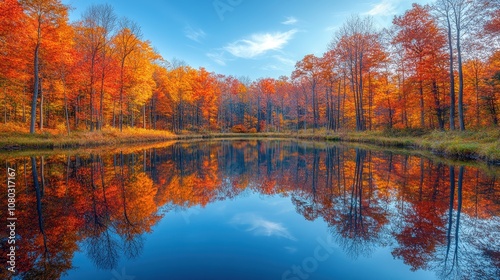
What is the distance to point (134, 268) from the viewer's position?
10.4 feet

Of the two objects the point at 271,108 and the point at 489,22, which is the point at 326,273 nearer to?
the point at 489,22

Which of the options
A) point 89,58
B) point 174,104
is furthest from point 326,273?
point 174,104

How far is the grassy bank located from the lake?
5.04 metres

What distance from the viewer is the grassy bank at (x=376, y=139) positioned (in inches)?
472

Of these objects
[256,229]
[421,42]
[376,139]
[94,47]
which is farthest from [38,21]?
[421,42]

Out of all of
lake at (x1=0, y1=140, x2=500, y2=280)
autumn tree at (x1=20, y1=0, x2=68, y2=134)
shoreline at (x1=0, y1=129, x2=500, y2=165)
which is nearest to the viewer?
lake at (x1=0, y1=140, x2=500, y2=280)

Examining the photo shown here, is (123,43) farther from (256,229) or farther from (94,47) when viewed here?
(256,229)

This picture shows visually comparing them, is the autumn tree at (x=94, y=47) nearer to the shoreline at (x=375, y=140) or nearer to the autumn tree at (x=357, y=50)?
the shoreline at (x=375, y=140)

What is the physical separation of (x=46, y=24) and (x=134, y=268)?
22.2 meters

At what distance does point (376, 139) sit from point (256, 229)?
20.0 m

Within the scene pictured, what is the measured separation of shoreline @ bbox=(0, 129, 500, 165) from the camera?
39.1ft

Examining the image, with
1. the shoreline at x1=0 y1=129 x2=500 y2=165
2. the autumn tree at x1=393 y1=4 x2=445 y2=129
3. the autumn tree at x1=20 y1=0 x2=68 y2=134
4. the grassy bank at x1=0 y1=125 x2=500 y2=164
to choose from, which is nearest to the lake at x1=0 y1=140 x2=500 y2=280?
Answer: the shoreline at x1=0 y1=129 x2=500 y2=165

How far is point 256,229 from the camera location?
457cm

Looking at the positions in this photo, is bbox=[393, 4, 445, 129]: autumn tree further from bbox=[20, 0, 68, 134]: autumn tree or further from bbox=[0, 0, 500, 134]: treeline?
bbox=[20, 0, 68, 134]: autumn tree
